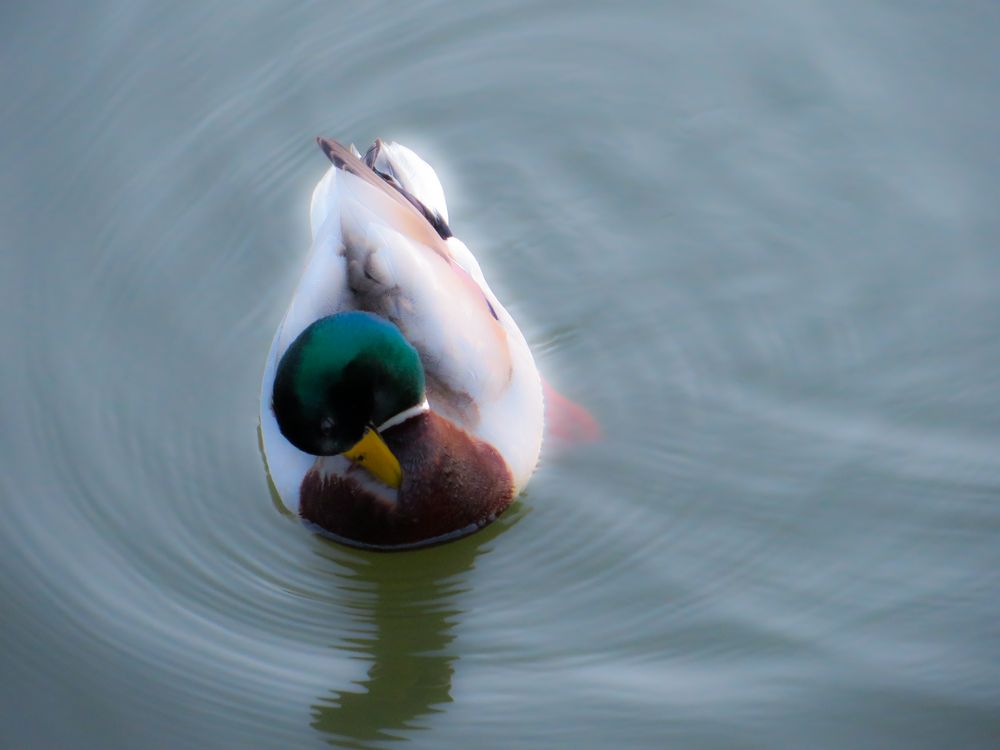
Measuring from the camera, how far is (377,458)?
4.62 meters

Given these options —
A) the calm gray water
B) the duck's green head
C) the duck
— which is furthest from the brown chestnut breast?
the duck's green head

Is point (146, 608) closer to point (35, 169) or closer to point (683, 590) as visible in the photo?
point (683, 590)

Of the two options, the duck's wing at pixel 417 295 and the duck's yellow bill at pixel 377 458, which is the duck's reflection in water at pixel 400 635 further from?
the duck's wing at pixel 417 295

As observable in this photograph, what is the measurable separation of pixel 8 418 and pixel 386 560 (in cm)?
154

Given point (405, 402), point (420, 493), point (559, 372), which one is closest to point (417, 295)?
point (405, 402)

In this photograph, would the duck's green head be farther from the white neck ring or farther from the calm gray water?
the calm gray water

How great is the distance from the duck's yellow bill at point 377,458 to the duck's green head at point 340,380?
4cm

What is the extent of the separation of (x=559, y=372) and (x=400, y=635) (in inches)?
48.3

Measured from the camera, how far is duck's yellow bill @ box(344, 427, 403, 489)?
15.0 feet

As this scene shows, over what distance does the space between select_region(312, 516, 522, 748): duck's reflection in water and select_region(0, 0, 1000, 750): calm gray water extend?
1cm

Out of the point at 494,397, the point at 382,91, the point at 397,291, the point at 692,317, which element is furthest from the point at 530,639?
the point at 382,91

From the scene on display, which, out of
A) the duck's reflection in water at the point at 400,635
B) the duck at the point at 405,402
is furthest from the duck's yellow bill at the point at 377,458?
the duck's reflection in water at the point at 400,635

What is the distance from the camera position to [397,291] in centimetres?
477

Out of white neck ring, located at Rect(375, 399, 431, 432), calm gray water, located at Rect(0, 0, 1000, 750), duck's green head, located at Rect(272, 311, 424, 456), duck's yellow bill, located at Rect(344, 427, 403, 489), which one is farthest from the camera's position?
white neck ring, located at Rect(375, 399, 431, 432)
